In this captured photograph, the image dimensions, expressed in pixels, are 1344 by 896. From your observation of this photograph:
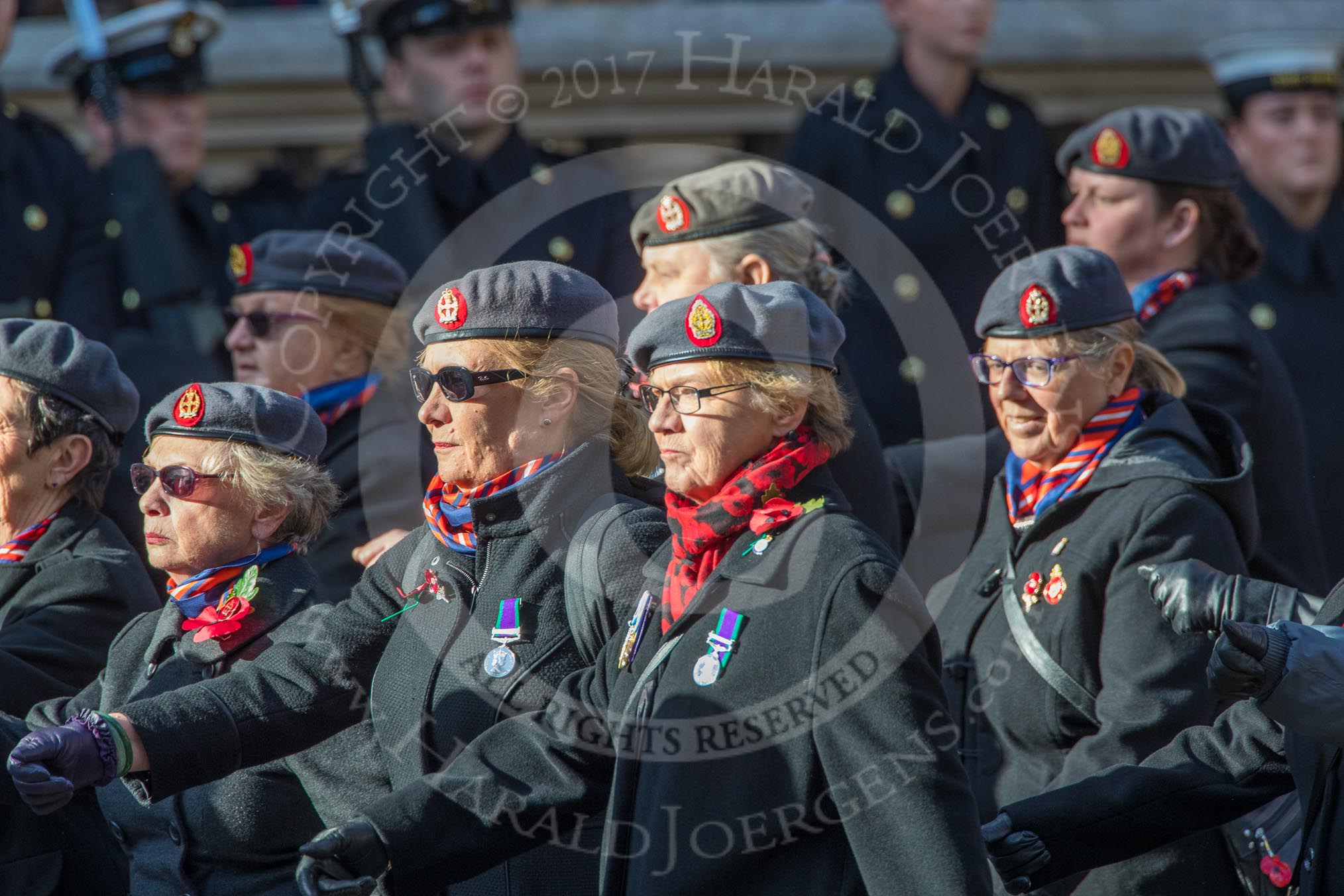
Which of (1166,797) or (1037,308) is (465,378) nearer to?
(1037,308)

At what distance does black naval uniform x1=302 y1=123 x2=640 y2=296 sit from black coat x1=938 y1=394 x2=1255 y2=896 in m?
2.53

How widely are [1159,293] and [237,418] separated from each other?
250 centimetres

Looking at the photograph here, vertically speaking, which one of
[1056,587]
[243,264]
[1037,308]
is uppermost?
[1037,308]

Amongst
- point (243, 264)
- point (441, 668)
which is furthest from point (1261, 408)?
point (243, 264)

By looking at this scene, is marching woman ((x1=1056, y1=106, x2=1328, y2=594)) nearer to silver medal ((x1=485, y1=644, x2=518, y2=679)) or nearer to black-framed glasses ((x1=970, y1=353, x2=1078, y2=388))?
black-framed glasses ((x1=970, y1=353, x2=1078, y2=388))

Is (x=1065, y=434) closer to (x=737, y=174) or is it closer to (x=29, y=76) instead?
(x=737, y=174)

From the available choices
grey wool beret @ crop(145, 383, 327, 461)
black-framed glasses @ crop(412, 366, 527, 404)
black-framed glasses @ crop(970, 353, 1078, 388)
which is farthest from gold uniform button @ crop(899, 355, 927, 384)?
black-framed glasses @ crop(412, 366, 527, 404)

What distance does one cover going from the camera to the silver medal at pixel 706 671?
304 cm

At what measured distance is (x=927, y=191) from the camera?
20.3 ft

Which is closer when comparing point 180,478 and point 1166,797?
point 1166,797

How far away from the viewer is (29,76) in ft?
25.1

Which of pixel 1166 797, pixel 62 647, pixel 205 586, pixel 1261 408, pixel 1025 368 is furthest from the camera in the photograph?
pixel 1261 408

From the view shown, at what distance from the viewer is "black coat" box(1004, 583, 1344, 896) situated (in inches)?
130

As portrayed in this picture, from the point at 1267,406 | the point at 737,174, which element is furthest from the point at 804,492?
the point at 1267,406
